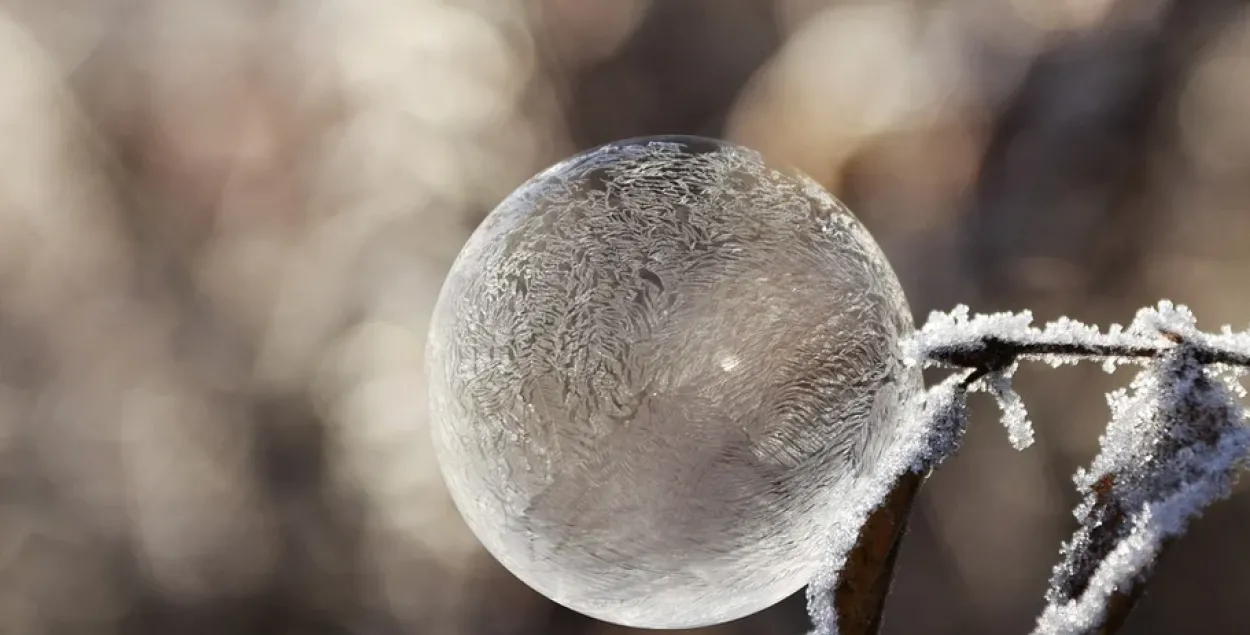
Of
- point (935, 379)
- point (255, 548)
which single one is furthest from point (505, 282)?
point (255, 548)

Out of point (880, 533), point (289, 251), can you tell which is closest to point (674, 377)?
point (880, 533)

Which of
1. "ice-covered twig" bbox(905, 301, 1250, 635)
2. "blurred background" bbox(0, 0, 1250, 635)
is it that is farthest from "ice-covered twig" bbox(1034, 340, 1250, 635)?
"blurred background" bbox(0, 0, 1250, 635)

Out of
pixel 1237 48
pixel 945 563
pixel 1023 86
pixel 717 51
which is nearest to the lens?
pixel 1237 48

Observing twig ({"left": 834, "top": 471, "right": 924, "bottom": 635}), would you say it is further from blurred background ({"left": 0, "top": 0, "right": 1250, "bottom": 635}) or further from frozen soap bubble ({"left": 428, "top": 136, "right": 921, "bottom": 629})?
blurred background ({"left": 0, "top": 0, "right": 1250, "bottom": 635})

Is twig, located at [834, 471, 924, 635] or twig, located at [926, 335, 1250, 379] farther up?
twig, located at [926, 335, 1250, 379]

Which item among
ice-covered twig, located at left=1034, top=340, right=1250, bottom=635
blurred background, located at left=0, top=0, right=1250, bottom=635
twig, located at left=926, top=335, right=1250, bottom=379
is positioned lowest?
ice-covered twig, located at left=1034, top=340, right=1250, bottom=635

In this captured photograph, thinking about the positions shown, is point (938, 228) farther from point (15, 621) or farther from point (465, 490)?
point (15, 621)

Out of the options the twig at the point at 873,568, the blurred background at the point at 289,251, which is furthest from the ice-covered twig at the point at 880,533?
the blurred background at the point at 289,251

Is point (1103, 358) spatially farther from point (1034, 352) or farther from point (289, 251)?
point (289, 251)
